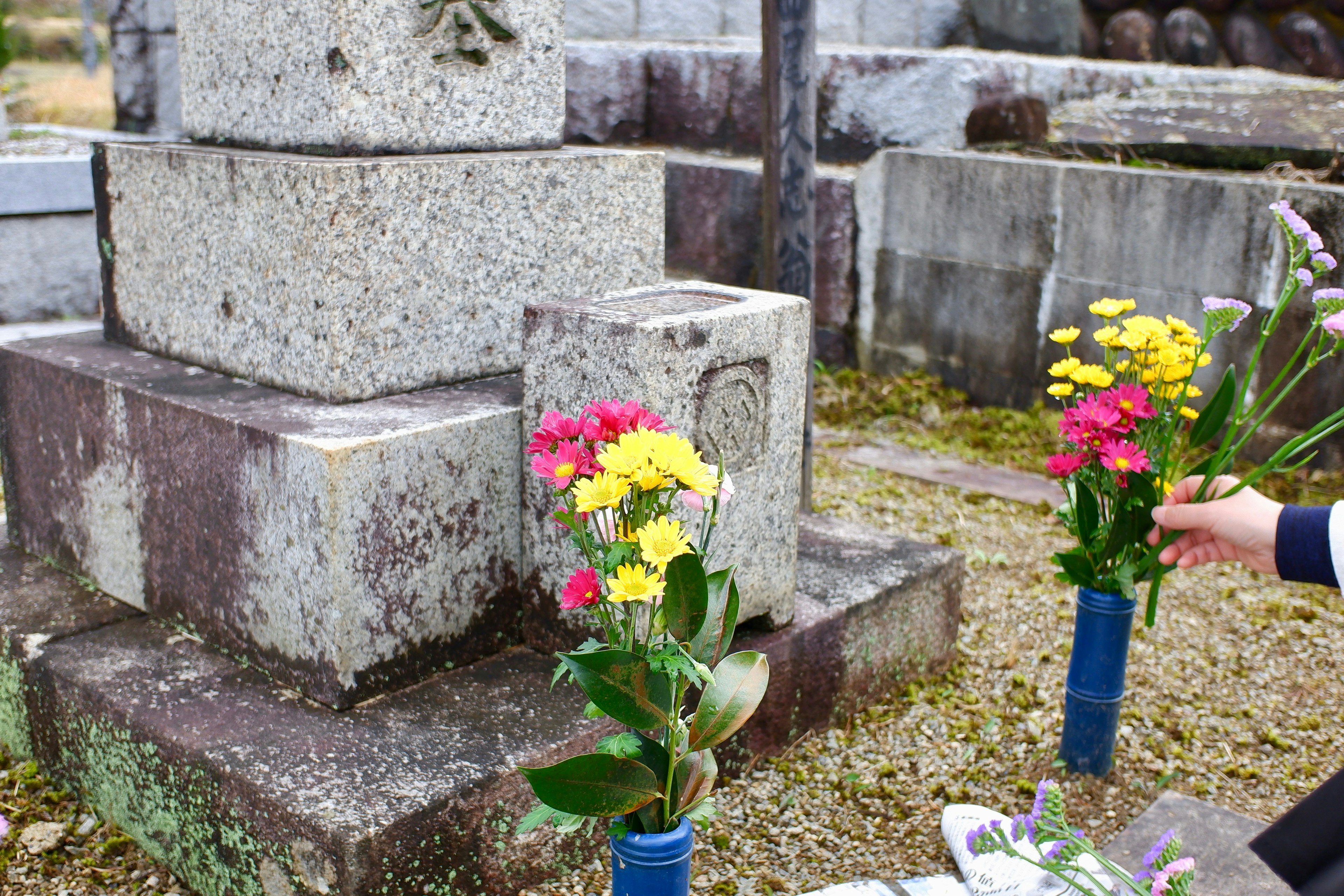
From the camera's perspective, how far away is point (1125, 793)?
7.40 feet

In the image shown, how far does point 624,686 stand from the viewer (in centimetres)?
134

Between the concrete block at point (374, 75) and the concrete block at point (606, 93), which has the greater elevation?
the concrete block at point (606, 93)

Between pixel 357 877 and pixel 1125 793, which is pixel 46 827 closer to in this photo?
pixel 357 877

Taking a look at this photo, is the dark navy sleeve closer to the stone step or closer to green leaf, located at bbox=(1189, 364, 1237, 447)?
green leaf, located at bbox=(1189, 364, 1237, 447)

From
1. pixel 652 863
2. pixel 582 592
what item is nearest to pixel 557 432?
pixel 582 592

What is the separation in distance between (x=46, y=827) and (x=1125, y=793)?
2.02 m

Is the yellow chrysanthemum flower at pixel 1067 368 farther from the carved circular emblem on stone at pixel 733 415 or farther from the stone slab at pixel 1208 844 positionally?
the stone slab at pixel 1208 844

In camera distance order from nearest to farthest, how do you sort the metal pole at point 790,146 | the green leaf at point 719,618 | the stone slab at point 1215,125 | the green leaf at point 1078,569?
the green leaf at point 719,618 → the green leaf at point 1078,569 → the metal pole at point 790,146 → the stone slab at point 1215,125

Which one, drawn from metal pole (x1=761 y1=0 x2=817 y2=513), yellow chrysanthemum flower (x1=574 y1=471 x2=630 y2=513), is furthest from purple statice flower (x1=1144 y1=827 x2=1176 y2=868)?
metal pole (x1=761 y1=0 x2=817 y2=513)

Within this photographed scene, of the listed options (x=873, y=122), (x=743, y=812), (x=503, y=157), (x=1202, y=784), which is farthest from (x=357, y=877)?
(x=873, y=122)

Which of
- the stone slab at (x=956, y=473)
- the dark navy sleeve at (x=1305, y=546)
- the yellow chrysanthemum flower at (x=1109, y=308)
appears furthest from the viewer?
the stone slab at (x=956, y=473)

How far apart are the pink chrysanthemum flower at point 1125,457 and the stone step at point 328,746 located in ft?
2.19

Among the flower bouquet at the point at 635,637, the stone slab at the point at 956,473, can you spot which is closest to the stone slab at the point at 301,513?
the flower bouquet at the point at 635,637

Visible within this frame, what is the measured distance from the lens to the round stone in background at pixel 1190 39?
602 cm
